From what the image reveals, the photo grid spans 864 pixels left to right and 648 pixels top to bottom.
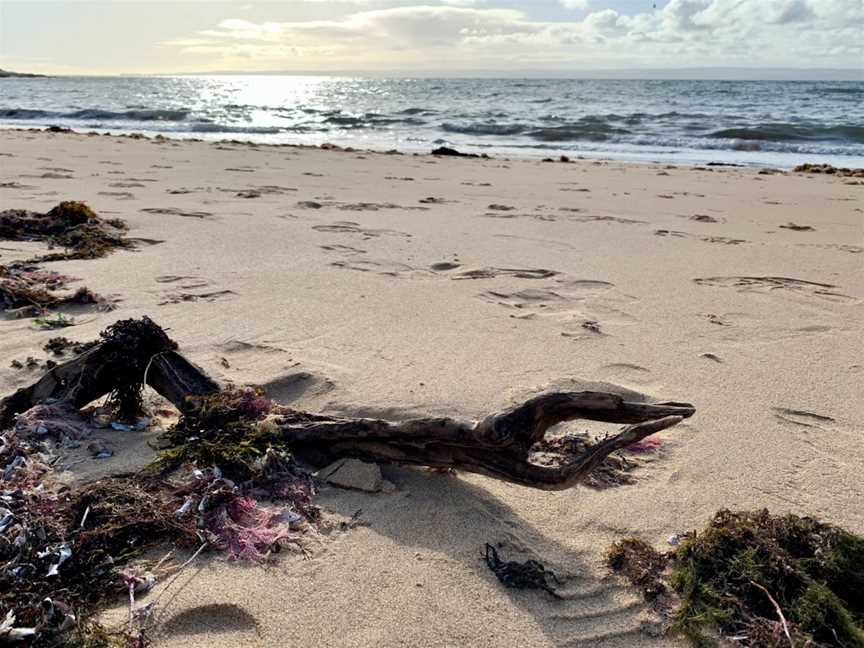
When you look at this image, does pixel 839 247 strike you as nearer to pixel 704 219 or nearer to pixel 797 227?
pixel 797 227

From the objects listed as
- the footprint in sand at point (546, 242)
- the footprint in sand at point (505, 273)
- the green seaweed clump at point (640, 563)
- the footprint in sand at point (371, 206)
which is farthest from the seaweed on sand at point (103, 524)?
the footprint in sand at point (371, 206)

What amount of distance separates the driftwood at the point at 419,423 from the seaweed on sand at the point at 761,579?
0.99 feet

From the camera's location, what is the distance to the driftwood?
2041 millimetres

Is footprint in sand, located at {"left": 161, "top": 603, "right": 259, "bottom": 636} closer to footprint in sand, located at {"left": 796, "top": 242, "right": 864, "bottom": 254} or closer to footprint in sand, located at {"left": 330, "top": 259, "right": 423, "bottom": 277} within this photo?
footprint in sand, located at {"left": 330, "top": 259, "right": 423, "bottom": 277}

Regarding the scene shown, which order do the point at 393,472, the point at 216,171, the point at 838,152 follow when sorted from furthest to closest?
the point at 838,152
the point at 216,171
the point at 393,472

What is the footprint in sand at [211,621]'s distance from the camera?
166cm

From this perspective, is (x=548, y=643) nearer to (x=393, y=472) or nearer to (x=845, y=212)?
(x=393, y=472)

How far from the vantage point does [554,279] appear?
4.51 meters

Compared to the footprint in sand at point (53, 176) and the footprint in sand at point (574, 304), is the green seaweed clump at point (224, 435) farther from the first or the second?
the footprint in sand at point (53, 176)

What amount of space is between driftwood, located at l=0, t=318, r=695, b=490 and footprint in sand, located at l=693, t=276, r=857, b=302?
2.62 meters

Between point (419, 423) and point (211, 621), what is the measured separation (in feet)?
2.68

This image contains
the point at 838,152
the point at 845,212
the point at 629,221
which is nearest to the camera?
the point at 629,221

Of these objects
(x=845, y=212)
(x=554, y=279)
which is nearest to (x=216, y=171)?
(x=554, y=279)

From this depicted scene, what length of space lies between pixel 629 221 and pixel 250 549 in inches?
213
